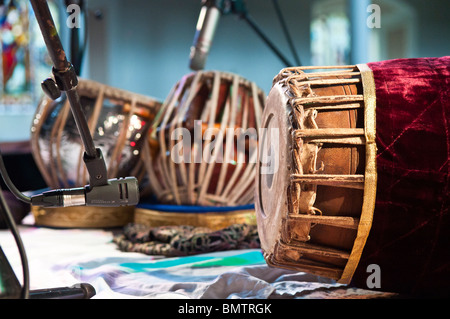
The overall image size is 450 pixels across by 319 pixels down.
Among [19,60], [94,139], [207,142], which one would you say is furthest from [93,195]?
[19,60]

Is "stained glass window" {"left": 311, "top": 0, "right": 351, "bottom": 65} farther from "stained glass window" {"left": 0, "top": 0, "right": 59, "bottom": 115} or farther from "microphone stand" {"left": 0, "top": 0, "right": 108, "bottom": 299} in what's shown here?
"microphone stand" {"left": 0, "top": 0, "right": 108, "bottom": 299}

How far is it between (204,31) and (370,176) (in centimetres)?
109

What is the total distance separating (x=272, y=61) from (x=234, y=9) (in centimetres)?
271

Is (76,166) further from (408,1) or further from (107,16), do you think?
(107,16)

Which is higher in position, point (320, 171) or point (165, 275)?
point (320, 171)

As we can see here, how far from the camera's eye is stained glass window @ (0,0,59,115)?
501cm

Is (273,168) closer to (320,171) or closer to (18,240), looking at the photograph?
(320,171)

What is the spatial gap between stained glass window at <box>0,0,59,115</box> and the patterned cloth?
395 cm

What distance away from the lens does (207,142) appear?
5.49 ft

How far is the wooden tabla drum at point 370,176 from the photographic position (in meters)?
0.84

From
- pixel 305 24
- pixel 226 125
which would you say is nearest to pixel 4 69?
pixel 305 24

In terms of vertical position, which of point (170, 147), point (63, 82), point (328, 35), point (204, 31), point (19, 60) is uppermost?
point (328, 35)

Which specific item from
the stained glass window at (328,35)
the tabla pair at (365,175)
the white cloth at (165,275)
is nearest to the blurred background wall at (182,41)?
the stained glass window at (328,35)

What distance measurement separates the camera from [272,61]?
4.48 meters
